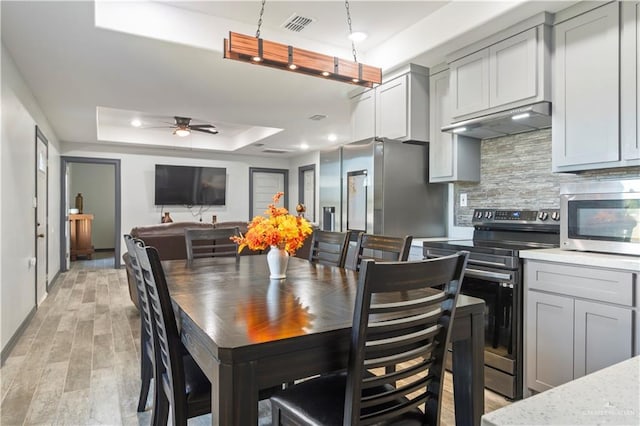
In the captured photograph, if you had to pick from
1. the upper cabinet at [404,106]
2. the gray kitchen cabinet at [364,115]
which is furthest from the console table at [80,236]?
the upper cabinet at [404,106]

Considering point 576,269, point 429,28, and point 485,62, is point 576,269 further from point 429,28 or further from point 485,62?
point 429,28

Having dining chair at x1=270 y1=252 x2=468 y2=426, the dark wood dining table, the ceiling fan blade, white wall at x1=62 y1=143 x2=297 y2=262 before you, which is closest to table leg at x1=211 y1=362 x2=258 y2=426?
the dark wood dining table

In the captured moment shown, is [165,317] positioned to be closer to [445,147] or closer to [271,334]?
[271,334]

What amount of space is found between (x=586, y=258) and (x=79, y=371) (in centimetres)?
331

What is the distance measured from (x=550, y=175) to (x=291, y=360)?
264 centimetres

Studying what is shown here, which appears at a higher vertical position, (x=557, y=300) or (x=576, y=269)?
(x=576, y=269)

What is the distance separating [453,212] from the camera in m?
3.78

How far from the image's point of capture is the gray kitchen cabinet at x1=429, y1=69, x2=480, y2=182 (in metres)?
3.36

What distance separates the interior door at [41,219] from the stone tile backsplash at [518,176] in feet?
15.4

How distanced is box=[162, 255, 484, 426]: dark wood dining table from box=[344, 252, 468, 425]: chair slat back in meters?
0.12

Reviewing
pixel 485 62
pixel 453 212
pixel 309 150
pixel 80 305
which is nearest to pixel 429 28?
pixel 485 62

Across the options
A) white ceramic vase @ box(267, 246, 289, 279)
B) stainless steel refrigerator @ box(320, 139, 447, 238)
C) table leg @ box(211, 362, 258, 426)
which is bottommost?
table leg @ box(211, 362, 258, 426)

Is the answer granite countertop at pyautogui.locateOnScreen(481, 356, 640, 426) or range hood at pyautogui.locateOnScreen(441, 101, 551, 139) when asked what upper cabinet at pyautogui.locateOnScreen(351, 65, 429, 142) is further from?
granite countertop at pyautogui.locateOnScreen(481, 356, 640, 426)

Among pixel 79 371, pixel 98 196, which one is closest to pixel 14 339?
pixel 79 371
